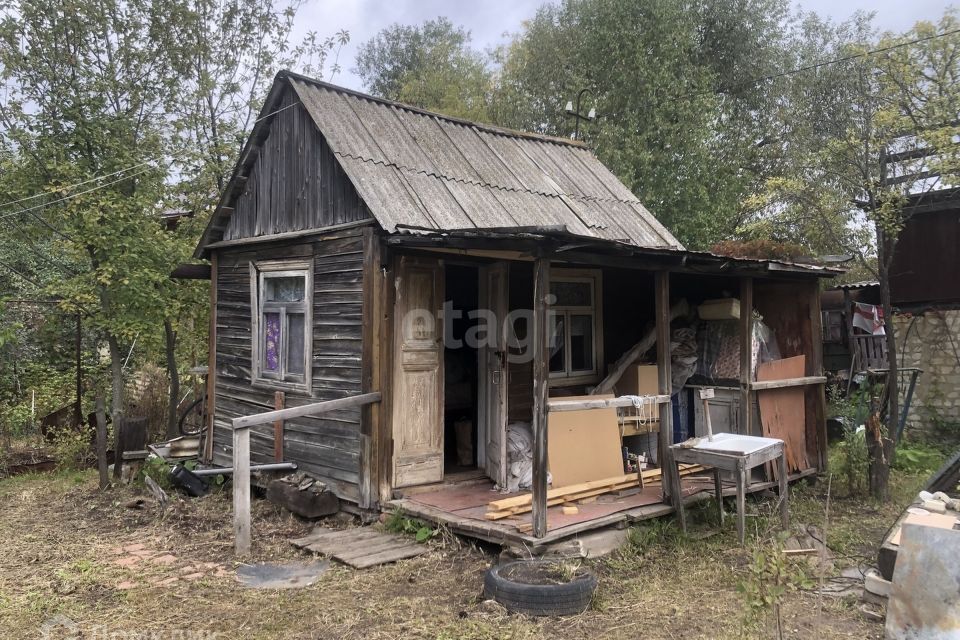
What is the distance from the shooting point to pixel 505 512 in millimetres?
5781

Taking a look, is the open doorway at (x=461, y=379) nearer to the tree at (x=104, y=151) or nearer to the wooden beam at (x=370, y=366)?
the wooden beam at (x=370, y=366)

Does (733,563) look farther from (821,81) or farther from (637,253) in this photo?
(821,81)

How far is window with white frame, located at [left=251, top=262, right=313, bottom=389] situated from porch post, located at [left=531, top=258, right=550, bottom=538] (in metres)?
3.00

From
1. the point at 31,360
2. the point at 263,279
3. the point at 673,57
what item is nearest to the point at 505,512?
the point at 263,279

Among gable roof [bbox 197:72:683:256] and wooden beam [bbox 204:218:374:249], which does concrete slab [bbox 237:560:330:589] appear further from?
wooden beam [bbox 204:218:374:249]

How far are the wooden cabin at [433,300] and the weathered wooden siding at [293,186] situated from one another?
3 centimetres

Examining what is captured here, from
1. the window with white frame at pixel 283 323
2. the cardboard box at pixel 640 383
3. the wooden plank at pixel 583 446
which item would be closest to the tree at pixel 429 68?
the window with white frame at pixel 283 323

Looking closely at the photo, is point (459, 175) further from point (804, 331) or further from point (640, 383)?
point (804, 331)

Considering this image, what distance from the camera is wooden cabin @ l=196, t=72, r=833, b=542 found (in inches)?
251

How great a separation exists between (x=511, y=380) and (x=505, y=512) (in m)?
2.04

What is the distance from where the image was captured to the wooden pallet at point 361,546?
544cm

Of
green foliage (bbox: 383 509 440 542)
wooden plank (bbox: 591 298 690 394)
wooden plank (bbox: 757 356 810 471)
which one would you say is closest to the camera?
green foliage (bbox: 383 509 440 542)

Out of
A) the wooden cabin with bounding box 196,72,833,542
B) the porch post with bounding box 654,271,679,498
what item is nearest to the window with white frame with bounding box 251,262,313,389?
the wooden cabin with bounding box 196,72,833,542

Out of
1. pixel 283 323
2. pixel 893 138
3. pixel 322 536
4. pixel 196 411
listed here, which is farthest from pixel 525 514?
pixel 196 411
